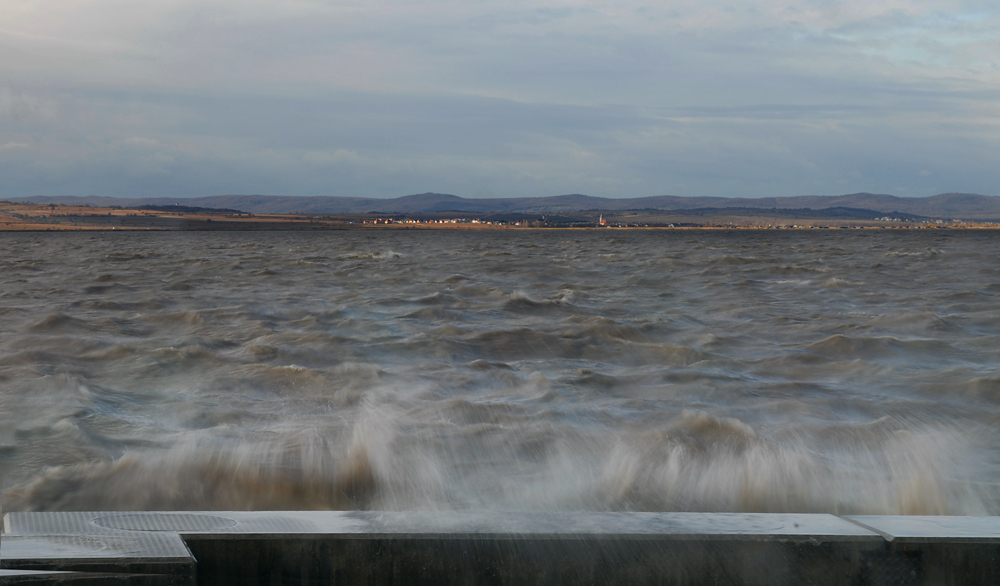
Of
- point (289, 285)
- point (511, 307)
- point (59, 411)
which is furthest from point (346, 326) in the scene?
point (289, 285)

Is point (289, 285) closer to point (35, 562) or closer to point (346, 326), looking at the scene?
point (346, 326)

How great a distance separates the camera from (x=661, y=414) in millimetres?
8312

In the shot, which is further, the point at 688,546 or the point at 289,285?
the point at 289,285

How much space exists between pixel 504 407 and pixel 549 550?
5.43 m

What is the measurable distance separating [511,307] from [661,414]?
10804 millimetres

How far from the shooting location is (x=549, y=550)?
10.6ft

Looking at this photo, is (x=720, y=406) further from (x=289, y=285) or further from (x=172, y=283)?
(x=172, y=283)

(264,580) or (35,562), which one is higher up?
(35,562)

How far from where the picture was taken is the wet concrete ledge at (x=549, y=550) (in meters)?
3.12

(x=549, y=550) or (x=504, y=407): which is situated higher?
(x=549, y=550)

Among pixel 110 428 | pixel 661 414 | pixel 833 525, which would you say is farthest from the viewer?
pixel 661 414

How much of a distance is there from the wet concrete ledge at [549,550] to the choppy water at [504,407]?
2.47m

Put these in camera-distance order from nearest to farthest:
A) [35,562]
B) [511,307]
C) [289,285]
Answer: [35,562] < [511,307] < [289,285]

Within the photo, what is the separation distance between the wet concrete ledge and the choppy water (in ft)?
8.12
